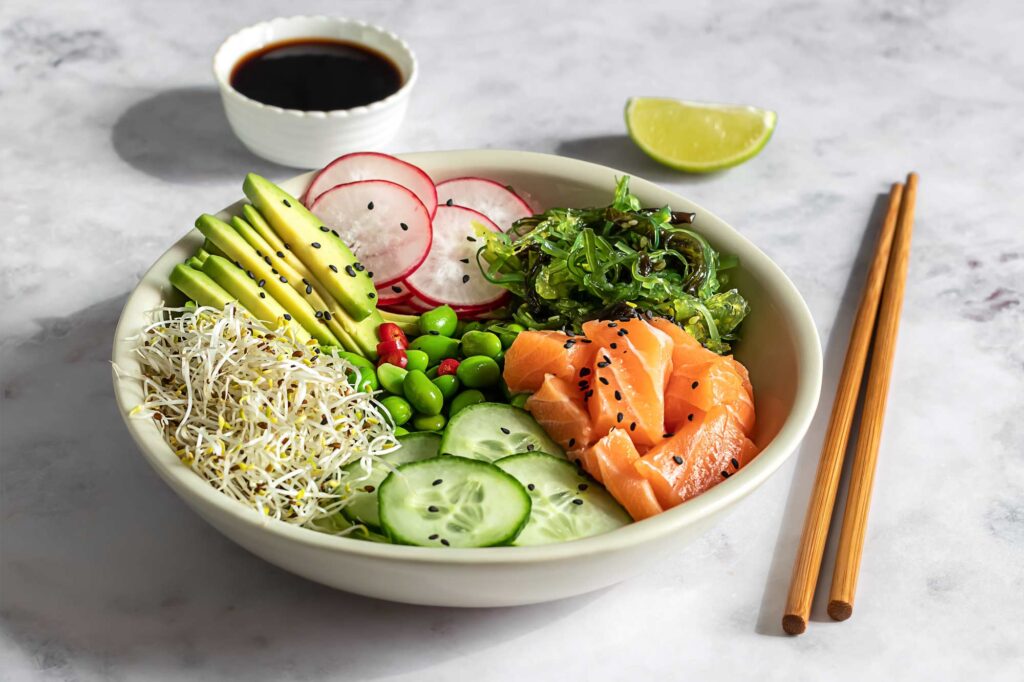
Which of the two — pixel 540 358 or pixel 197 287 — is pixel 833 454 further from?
pixel 197 287

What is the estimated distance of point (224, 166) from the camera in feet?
13.9

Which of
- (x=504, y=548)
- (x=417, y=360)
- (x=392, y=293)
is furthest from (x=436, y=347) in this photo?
(x=504, y=548)

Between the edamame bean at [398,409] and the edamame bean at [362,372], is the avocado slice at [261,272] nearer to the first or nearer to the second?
the edamame bean at [362,372]

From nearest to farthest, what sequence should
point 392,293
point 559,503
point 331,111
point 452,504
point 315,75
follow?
point 452,504 → point 559,503 → point 392,293 → point 331,111 → point 315,75

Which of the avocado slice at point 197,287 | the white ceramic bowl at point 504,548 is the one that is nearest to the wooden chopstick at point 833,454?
the white ceramic bowl at point 504,548

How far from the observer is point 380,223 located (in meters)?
3.32

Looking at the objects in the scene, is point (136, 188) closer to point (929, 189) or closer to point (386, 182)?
point (386, 182)

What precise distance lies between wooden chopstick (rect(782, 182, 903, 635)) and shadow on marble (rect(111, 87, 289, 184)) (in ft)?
7.06

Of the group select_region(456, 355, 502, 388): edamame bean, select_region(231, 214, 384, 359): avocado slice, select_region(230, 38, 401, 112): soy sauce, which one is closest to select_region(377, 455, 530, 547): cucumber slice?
select_region(456, 355, 502, 388): edamame bean

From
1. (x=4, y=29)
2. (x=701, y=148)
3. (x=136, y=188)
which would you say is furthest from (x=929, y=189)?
(x=4, y=29)

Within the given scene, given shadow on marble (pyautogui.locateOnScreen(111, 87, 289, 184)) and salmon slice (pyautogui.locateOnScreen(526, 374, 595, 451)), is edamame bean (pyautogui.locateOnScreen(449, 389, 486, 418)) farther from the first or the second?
shadow on marble (pyautogui.locateOnScreen(111, 87, 289, 184))

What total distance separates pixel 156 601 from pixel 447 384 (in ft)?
3.00

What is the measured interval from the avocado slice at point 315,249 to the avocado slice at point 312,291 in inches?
0.8

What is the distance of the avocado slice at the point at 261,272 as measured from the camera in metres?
3.04
